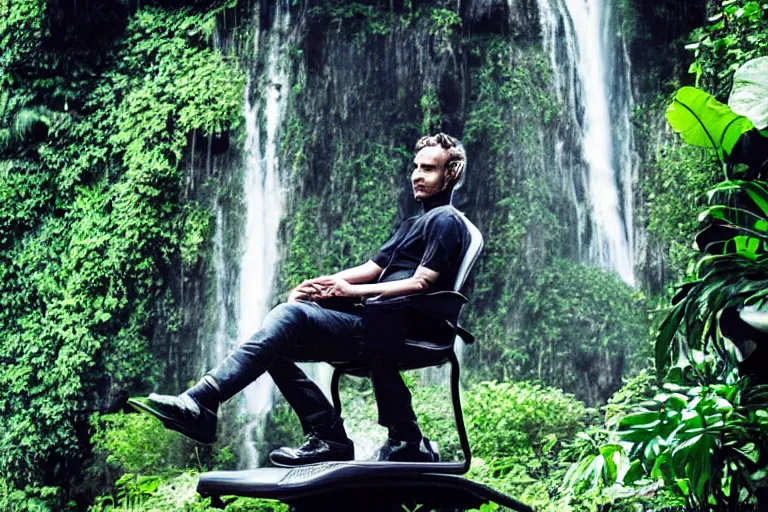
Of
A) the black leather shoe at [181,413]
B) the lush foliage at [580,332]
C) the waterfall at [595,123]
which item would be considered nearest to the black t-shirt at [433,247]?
the black leather shoe at [181,413]

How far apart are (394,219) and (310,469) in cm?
575

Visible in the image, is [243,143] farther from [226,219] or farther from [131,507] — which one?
[131,507]

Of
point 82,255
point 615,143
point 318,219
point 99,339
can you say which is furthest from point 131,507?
point 615,143

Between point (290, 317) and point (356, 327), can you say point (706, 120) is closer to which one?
point (356, 327)

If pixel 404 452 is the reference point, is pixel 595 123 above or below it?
above

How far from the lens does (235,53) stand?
30.6 feet

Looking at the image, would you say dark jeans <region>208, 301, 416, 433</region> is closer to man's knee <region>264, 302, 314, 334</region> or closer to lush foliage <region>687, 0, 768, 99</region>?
man's knee <region>264, 302, 314, 334</region>

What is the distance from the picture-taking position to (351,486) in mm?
3236

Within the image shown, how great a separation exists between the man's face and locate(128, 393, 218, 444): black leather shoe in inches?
45.3

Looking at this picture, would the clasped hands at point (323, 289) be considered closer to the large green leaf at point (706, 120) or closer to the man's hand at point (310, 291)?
the man's hand at point (310, 291)

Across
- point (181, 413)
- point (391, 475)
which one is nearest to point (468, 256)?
point (391, 475)

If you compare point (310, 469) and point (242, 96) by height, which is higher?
point (242, 96)

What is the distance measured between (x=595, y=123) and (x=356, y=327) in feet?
21.8

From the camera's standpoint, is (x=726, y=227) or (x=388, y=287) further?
(x=726, y=227)
